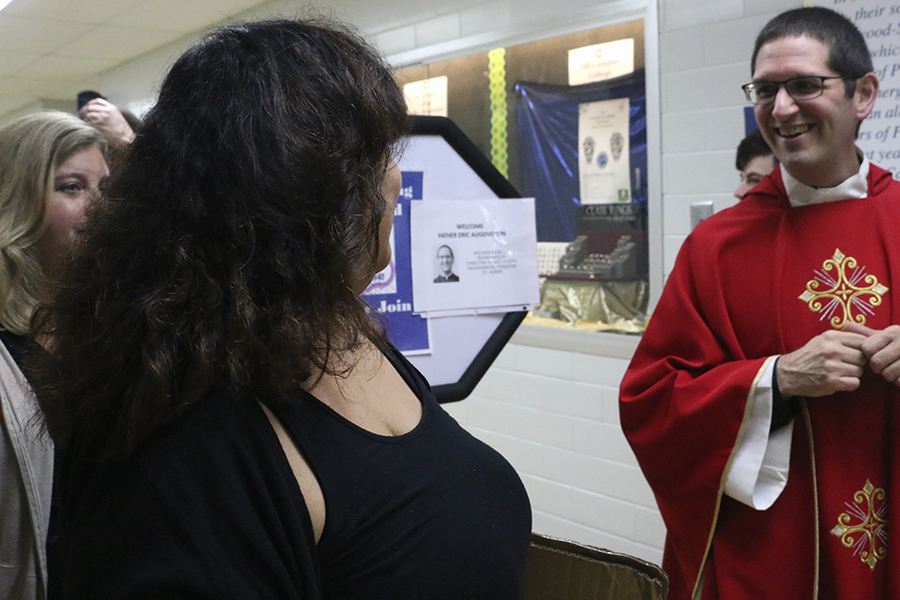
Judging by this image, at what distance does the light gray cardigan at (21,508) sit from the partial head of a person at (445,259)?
2.56 ft

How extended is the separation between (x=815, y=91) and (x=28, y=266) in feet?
5.26

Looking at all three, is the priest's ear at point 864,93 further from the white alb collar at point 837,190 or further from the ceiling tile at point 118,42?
the ceiling tile at point 118,42

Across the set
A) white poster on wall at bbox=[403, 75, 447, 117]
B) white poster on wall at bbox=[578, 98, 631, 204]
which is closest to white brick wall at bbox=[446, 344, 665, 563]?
white poster on wall at bbox=[578, 98, 631, 204]

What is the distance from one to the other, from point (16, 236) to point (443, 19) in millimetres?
2936

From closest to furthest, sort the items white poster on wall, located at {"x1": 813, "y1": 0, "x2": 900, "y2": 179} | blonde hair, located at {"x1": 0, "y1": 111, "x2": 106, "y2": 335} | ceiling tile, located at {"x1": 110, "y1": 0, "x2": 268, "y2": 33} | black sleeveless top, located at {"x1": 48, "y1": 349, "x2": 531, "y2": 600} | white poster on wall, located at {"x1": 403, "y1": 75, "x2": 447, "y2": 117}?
1. black sleeveless top, located at {"x1": 48, "y1": 349, "x2": 531, "y2": 600}
2. blonde hair, located at {"x1": 0, "y1": 111, "x2": 106, "y2": 335}
3. white poster on wall, located at {"x1": 813, "y1": 0, "x2": 900, "y2": 179}
4. white poster on wall, located at {"x1": 403, "y1": 75, "x2": 447, "y2": 117}
5. ceiling tile, located at {"x1": 110, "y1": 0, "x2": 268, "y2": 33}

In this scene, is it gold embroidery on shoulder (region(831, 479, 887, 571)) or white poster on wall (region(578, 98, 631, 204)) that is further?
white poster on wall (region(578, 98, 631, 204))

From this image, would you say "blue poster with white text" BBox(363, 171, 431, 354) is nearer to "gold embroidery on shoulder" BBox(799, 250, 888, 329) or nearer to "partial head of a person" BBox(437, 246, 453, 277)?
"partial head of a person" BBox(437, 246, 453, 277)

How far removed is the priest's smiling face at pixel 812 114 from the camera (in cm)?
159

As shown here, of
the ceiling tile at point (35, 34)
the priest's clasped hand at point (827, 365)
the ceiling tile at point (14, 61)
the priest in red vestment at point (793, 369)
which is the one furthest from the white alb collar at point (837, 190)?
the ceiling tile at point (14, 61)

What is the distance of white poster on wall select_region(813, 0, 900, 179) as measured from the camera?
235cm

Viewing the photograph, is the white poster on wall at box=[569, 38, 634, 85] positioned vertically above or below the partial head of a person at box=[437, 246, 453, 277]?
above

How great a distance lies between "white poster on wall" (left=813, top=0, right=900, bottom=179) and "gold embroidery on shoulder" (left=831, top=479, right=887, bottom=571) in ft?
4.24

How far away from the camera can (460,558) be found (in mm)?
807

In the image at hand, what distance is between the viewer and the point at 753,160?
2.53 meters
